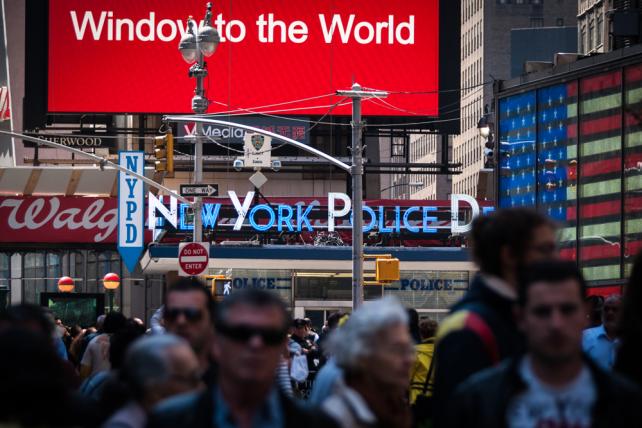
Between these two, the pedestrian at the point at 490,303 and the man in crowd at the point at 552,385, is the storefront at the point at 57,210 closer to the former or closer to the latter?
the pedestrian at the point at 490,303

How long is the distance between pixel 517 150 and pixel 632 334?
93.1 ft

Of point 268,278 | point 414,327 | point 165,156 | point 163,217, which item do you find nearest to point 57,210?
point 163,217

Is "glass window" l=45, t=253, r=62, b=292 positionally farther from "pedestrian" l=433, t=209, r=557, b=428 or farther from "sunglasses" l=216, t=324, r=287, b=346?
"sunglasses" l=216, t=324, r=287, b=346

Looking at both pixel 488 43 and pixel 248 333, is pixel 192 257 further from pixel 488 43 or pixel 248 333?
pixel 488 43

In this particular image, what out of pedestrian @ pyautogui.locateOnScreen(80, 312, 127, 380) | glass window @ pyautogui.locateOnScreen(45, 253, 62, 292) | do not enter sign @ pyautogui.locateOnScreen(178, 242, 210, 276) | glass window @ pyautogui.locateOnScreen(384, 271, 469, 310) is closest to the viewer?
pedestrian @ pyautogui.locateOnScreen(80, 312, 127, 380)

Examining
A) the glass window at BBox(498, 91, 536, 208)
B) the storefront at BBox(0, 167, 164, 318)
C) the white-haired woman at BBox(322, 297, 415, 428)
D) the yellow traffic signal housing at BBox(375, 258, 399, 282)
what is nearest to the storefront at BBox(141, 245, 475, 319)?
the storefront at BBox(0, 167, 164, 318)

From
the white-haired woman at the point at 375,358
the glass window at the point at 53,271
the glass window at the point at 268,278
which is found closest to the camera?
the white-haired woman at the point at 375,358

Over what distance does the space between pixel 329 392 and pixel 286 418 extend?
1.27 m

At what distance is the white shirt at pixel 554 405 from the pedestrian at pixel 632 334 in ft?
3.29

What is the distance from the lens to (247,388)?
5.48 m

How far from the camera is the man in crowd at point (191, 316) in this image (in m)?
8.09

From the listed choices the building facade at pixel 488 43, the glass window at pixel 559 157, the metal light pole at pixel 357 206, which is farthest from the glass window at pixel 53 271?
the building facade at pixel 488 43

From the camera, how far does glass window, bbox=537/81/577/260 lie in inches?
1281

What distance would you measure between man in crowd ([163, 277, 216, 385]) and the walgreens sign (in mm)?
53613
